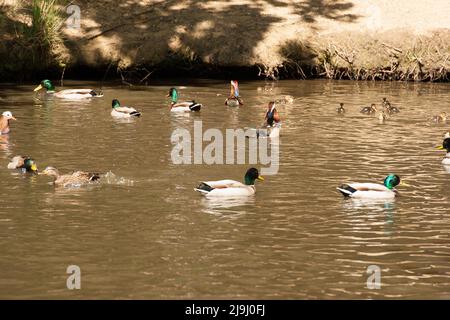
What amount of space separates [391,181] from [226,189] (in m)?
2.65

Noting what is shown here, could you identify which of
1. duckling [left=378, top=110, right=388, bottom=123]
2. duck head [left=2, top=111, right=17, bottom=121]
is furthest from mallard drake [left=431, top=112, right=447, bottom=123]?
duck head [left=2, top=111, right=17, bottom=121]

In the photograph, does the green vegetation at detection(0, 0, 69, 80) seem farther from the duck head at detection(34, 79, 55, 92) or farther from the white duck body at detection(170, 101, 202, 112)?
the white duck body at detection(170, 101, 202, 112)

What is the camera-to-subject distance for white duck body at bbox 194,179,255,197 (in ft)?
55.9

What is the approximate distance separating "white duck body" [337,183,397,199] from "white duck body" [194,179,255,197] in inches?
60.2

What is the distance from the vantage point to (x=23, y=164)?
18812mm

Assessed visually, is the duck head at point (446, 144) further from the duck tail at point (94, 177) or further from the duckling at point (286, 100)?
the duckling at point (286, 100)

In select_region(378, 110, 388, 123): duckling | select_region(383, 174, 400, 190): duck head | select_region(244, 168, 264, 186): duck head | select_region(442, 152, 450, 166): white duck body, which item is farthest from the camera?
select_region(378, 110, 388, 123): duckling

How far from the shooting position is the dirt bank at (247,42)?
103 feet

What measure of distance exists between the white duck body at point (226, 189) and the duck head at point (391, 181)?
219 cm

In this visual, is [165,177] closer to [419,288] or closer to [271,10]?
[419,288]

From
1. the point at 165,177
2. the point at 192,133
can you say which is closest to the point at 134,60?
the point at 192,133

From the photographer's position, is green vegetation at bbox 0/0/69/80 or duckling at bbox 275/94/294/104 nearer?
duckling at bbox 275/94/294/104

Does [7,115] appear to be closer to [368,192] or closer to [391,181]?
[368,192]

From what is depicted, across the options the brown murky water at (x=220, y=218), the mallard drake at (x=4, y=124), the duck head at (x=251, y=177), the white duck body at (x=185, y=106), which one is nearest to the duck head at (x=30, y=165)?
the brown murky water at (x=220, y=218)
